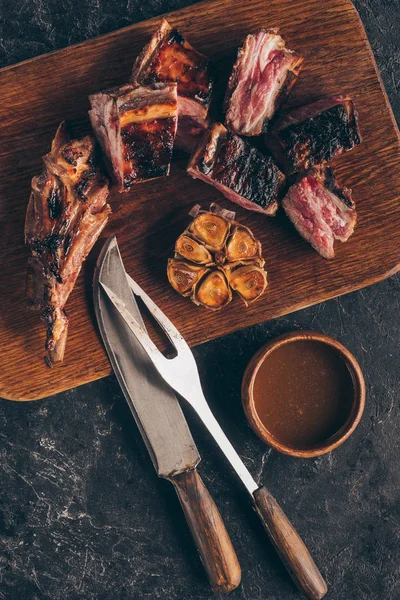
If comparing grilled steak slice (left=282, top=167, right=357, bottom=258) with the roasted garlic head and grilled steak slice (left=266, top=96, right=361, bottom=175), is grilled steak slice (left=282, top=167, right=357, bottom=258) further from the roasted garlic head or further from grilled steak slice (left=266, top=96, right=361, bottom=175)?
the roasted garlic head

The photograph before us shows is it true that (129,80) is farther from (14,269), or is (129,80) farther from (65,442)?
(65,442)

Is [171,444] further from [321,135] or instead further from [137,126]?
Answer: [321,135]

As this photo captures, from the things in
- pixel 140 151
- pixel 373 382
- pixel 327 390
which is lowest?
pixel 373 382

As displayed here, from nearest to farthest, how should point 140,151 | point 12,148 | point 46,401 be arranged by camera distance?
point 140,151, point 12,148, point 46,401

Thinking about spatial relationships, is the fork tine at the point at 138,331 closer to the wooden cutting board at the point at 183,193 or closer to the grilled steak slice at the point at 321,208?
the wooden cutting board at the point at 183,193

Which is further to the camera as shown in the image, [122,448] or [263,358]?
[122,448]

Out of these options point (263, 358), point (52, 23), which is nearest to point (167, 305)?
point (263, 358)
